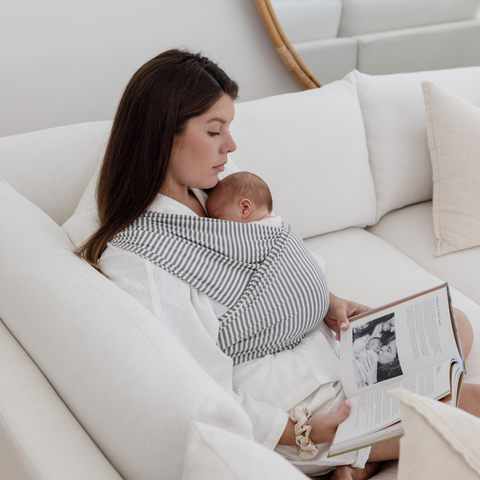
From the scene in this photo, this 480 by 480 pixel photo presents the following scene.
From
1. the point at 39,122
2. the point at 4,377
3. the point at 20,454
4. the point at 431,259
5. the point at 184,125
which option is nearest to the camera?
the point at 20,454

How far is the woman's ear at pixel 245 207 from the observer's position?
1195 millimetres

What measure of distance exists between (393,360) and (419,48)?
6.12 feet

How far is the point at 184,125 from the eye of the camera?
1040 mm

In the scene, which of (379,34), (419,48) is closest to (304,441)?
(379,34)

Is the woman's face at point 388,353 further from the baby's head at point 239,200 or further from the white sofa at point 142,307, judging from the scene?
the baby's head at point 239,200

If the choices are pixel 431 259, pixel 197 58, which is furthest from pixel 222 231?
pixel 431 259

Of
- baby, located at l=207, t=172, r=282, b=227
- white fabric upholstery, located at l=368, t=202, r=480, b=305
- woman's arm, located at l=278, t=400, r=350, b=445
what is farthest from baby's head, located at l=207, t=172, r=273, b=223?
white fabric upholstery, located at l=368, t=202, r=480, b=305

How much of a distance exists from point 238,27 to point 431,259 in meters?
1.20

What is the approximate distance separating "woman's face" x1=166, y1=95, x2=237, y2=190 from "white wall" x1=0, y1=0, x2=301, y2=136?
90 cm

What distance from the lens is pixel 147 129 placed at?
3.34 ft

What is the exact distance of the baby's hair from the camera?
120 cm

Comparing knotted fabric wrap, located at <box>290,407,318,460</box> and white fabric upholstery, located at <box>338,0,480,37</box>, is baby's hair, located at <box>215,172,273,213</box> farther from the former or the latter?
white fabric upholstery, located at <box>338,0,480,37</box>

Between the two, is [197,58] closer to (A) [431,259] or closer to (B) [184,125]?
(B) [184,125]

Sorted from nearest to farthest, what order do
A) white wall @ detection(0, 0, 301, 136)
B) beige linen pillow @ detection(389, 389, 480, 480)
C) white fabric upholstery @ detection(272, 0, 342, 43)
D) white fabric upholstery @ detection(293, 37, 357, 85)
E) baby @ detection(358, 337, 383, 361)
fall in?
beige linen pillow @ detection(389, 389, 480, 480), baby @ detection(358, 337, 383, 361), white wall @ detection(0, 0, 301, 136), white fabric upholstery @ detection(272, 0, 342, 43), white fabric upholstery @ detection(293, 37, 357, 85)
